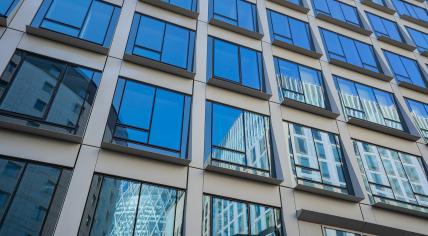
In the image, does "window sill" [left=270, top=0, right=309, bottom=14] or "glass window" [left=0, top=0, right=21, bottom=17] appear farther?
"window sill" [left=270, top=0, right=309, bottom=14]

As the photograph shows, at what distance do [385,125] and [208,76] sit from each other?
28.6 feet

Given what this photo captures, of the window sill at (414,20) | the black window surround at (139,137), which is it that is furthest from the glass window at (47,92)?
the window sill at (414,20)

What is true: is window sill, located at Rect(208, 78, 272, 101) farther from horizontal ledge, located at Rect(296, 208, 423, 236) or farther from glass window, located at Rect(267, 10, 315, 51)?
horizontal ledge, located at Rect(296, 208, 423, 236)

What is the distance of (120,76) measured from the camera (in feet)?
42.3

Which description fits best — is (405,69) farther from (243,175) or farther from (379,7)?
(243,175)

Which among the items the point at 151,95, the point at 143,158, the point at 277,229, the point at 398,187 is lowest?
the point at 277,229

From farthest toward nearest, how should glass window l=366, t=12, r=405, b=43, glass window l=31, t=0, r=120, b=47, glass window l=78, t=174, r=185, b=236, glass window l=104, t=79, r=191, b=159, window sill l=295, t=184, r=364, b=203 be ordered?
1. glass window l=366, t=12, r=405, b=43
2. glass window l=31, t=0, r=120, b=47
3. window sill l=295, t=184, r=364, b=203
4. glass window l=104, t=79, r=191, b=159
5. glass window l=78, t=174, r=185, b=236

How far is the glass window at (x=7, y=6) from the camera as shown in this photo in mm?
12273

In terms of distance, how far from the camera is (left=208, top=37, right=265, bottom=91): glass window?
1509 cm

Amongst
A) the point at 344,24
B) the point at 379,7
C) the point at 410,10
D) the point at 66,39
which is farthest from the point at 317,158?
the point at 410,10

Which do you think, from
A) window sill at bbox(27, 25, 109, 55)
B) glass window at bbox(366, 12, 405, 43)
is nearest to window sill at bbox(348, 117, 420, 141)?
glass window at bbox(366, 12, 405, 43)

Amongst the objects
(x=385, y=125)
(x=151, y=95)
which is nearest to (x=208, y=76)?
(x=151, y=95)

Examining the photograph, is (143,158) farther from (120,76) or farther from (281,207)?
(281,207)

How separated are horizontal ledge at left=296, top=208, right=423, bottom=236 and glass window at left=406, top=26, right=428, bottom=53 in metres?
14.1
